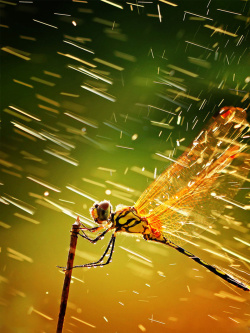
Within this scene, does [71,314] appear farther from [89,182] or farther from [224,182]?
[224,182]

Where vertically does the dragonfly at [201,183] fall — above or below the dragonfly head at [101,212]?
above

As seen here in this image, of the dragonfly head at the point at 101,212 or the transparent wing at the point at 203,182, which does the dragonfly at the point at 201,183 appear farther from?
the dragonfly head at the point at 101,212

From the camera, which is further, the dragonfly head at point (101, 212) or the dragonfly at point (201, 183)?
the dragonfly at point (201, 183)

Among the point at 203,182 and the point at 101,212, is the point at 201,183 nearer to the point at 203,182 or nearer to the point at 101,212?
the point at 203,182

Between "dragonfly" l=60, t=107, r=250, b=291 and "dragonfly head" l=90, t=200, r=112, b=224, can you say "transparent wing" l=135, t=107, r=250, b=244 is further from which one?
"dragonfly head" l=90, t=200, r=112, b=224

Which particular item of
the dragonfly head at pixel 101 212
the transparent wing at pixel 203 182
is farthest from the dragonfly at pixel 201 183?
the dragonfly head at pixel 101 212

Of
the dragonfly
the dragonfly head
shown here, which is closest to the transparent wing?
the dragonfly

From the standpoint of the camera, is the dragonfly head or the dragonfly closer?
the dragonfly head

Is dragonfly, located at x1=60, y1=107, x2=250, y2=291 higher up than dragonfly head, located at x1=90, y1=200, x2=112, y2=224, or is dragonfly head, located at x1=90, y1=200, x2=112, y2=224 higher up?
dragonfly, located at x1=60, y1=107, x2=250, y2=291

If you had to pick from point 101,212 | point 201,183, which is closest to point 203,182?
point 201,183
